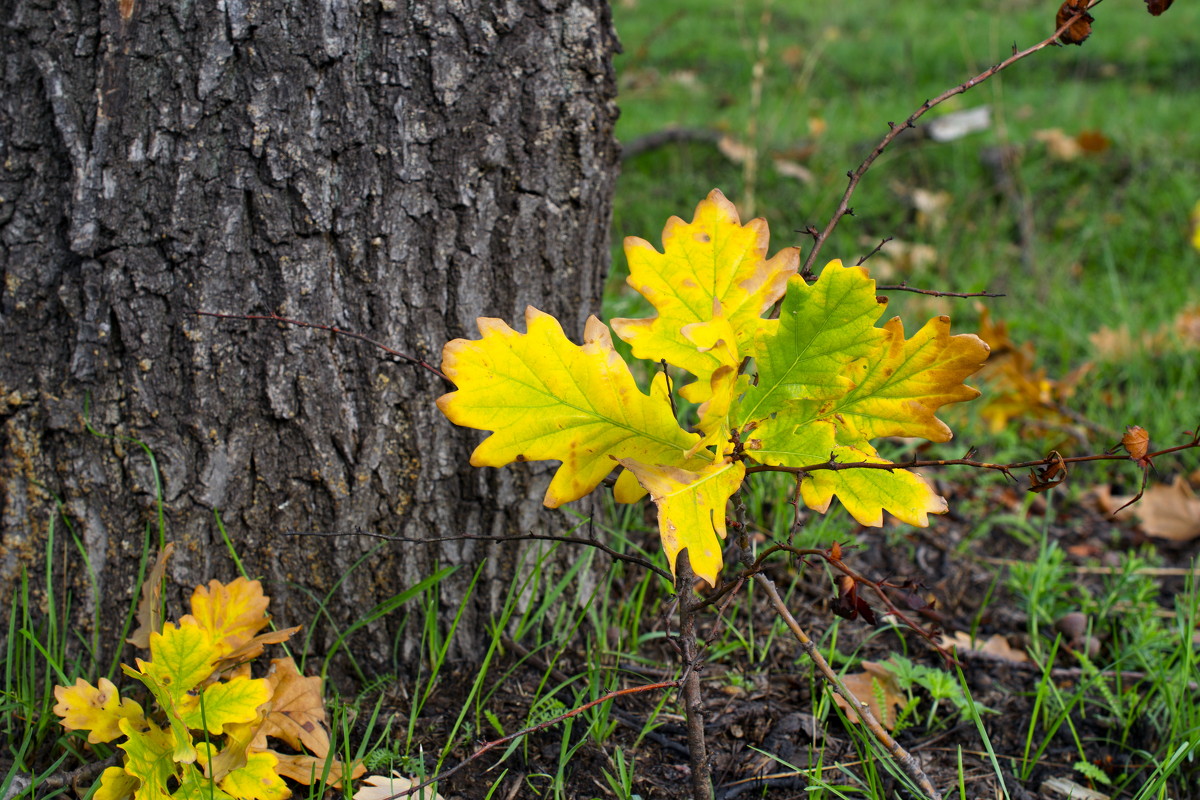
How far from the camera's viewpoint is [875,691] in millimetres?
1381

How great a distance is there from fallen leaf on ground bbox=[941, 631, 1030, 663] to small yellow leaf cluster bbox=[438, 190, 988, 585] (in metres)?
0.85

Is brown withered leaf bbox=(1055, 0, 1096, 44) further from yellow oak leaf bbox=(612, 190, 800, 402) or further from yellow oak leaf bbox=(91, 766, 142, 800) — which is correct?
yellow oak leaf bbox=(91, 766, 142, 800)

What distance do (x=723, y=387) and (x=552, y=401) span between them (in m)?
0.20

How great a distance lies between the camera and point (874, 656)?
5.19 feet

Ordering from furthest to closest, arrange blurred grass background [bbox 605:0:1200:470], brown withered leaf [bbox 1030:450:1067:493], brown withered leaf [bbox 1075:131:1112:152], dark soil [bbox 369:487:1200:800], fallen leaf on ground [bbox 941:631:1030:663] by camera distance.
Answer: brown withered leaf [bbox 1075:131:1112:152]
blurred grass background [bbox 605:0:1200:470]
fallen leaf on ground [bbox 941:631:1030:663]
dark soil [bbox 369:487:1200:800]
brown withered leaf [bbox 1030:450:1067:493]

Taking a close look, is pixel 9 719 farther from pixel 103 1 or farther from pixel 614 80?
pixel 614 80

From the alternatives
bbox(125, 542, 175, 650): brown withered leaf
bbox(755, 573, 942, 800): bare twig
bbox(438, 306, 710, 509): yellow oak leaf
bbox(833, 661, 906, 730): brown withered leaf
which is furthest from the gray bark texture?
bbox(833, 661, 906, 730): brown withered leaf

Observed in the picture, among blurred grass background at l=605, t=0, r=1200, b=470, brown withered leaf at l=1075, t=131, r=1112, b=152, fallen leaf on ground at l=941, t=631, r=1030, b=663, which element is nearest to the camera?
fallen leaf on ground at l=941, t=631, r=1030, b=663

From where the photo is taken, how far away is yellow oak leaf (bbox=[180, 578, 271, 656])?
120 cm

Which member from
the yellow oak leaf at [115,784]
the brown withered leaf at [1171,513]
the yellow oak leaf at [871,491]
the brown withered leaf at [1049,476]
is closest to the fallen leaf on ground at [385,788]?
the yellow oak leaf at [115,784]

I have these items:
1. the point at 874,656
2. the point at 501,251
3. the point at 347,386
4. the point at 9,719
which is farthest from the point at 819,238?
the point at 9,719

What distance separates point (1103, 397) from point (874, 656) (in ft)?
5.02

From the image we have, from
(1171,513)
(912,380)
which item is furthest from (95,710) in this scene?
(1171,513)

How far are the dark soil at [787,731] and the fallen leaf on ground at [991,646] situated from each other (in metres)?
0.01
